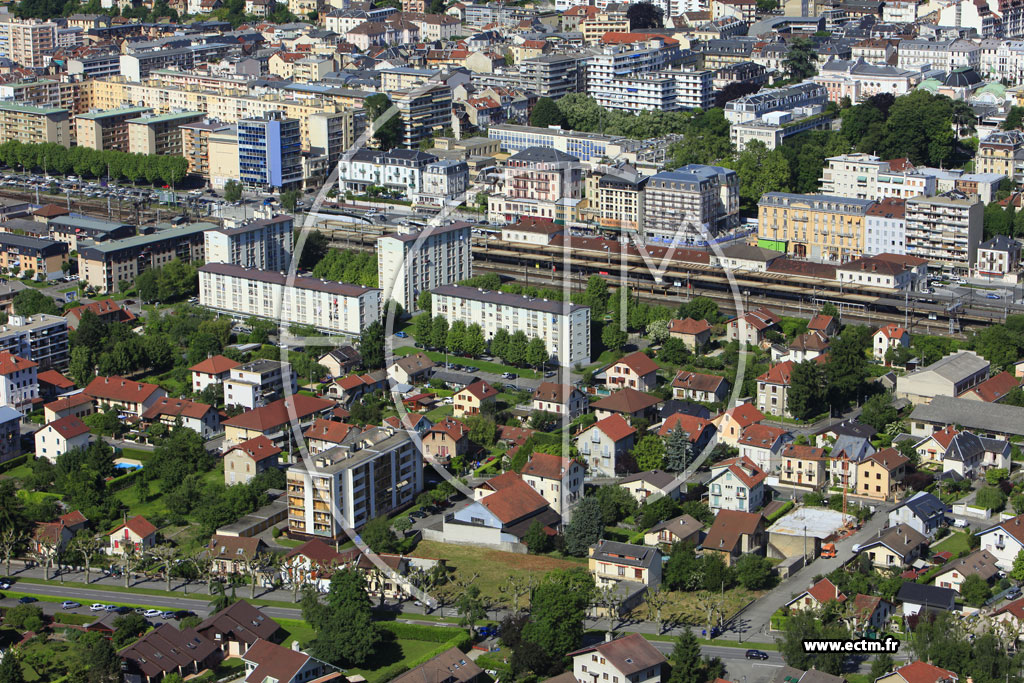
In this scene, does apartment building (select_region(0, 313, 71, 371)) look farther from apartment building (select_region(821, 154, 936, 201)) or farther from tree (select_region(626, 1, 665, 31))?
tree (select_region(626, 1, 665, 31))

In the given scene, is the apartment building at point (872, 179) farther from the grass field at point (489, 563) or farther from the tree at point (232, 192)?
the grass field at point (489, 563)

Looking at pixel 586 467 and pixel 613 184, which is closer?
pixel 586 467

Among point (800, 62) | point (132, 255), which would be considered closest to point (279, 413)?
point (132, 255)

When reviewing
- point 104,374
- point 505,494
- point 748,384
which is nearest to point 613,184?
point 748,384

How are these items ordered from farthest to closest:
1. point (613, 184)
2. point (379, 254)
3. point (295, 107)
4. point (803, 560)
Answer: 1. point (295, 107)
2. point (613, 184)
3. point (379, 254)
4. point (803, 560)

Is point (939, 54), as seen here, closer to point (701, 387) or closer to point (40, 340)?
point (701, 387)

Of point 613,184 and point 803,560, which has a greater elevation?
point 613,184

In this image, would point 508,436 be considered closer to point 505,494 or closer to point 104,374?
point 505,494
